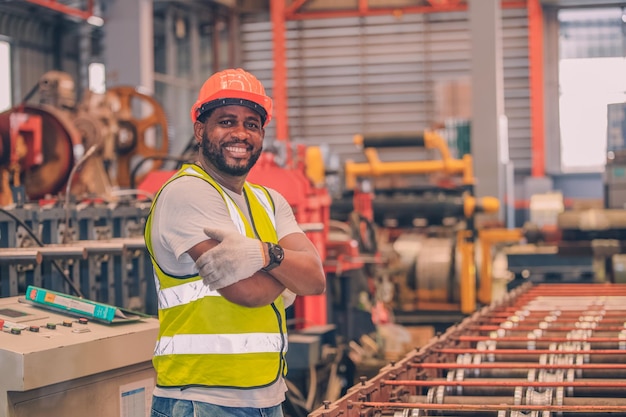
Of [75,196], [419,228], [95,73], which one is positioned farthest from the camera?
[95,73]

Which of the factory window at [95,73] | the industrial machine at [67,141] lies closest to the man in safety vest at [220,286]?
the industrial machine at [67,141]

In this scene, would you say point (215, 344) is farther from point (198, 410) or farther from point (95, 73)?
point (95, 73)

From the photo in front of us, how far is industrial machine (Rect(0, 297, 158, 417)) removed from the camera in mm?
3006

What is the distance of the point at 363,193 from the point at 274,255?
23.6ft

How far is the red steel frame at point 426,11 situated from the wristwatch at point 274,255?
16.6m

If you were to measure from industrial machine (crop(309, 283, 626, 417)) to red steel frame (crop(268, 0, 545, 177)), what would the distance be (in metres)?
13.8

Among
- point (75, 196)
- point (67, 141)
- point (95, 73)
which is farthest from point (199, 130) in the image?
point (95, 73)

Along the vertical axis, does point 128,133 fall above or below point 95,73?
below

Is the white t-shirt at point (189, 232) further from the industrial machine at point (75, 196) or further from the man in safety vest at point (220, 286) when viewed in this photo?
the industrial machine at point (75, 196)

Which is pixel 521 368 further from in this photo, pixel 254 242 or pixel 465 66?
pixel 465 66

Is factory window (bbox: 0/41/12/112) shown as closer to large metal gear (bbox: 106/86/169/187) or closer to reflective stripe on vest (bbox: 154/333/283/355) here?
large metal gear (bbox: 106/86/169/187)

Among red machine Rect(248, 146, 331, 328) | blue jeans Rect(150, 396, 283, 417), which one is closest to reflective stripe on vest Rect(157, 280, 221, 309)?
blue jeans Rect(150, 396, 283, 417)

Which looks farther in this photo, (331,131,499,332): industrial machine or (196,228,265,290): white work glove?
(331,131,499,332): industrial machine

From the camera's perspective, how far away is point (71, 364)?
3.18 meters
